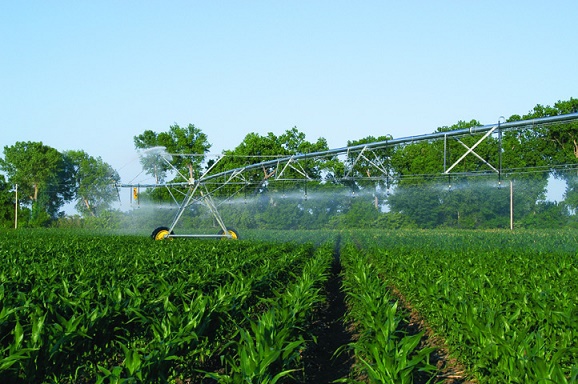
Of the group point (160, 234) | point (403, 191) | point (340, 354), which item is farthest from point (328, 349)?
point (403, 191)

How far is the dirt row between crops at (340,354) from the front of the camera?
270 inches

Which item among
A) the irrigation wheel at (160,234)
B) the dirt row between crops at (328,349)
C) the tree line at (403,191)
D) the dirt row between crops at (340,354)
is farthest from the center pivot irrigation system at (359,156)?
the tree line at (403,191)

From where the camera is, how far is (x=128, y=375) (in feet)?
13.8

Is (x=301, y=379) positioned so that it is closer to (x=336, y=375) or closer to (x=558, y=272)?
(x=336, y=375)

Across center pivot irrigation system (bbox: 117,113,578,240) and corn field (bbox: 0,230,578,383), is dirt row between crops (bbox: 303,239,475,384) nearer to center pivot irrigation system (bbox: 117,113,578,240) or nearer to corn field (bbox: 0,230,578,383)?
corn field (bbox: 0,230,578,383)

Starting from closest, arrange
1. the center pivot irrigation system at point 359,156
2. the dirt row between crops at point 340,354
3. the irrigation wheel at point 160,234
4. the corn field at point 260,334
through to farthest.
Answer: the corn field at point 260,334, the dirt row between crops at point 340,354, the center pivot irrigation system at point 359,156, the irrigation wheel at point 160,234

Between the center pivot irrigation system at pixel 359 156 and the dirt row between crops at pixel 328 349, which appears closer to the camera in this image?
the dirt row between crops at pixel 328 349

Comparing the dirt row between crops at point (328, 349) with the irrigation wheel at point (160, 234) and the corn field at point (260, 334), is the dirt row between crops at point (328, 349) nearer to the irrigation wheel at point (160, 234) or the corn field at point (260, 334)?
the corn field at point (260, 334)

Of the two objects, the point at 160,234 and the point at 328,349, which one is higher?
the point at 160,234

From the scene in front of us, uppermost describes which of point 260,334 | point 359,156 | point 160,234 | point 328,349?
point 359,156

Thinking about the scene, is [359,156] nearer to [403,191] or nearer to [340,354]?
[340,354]

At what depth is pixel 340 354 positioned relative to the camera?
26.9 ft

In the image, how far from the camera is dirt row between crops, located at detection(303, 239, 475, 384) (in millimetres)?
6848

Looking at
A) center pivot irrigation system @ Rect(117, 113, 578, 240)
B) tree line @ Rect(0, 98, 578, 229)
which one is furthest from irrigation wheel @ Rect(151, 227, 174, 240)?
tree line @ Rect(0, 98, 578, 229)
